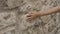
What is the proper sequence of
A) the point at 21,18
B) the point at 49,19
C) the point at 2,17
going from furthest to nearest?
the point at 49,19 < the point at 21,18 < the point at 2,17

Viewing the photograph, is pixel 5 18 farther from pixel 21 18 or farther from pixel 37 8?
pixel 37 8

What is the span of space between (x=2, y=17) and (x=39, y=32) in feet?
1.05

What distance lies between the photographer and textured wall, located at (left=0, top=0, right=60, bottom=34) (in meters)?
0.99

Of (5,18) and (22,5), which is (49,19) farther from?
(5,18)

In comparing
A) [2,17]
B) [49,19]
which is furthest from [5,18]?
[49,19]

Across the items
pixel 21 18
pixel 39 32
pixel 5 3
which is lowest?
pixel 39 32

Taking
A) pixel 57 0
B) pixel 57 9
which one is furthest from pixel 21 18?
pixel 57 0

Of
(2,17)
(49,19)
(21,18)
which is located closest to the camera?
(2,17)

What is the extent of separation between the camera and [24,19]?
1.08 meters

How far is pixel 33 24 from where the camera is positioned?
3.71 ft

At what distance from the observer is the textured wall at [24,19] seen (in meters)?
0.99

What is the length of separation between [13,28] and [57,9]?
0.29 m

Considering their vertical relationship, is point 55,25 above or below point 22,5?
below

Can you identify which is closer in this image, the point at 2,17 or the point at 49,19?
the point at 2,17
